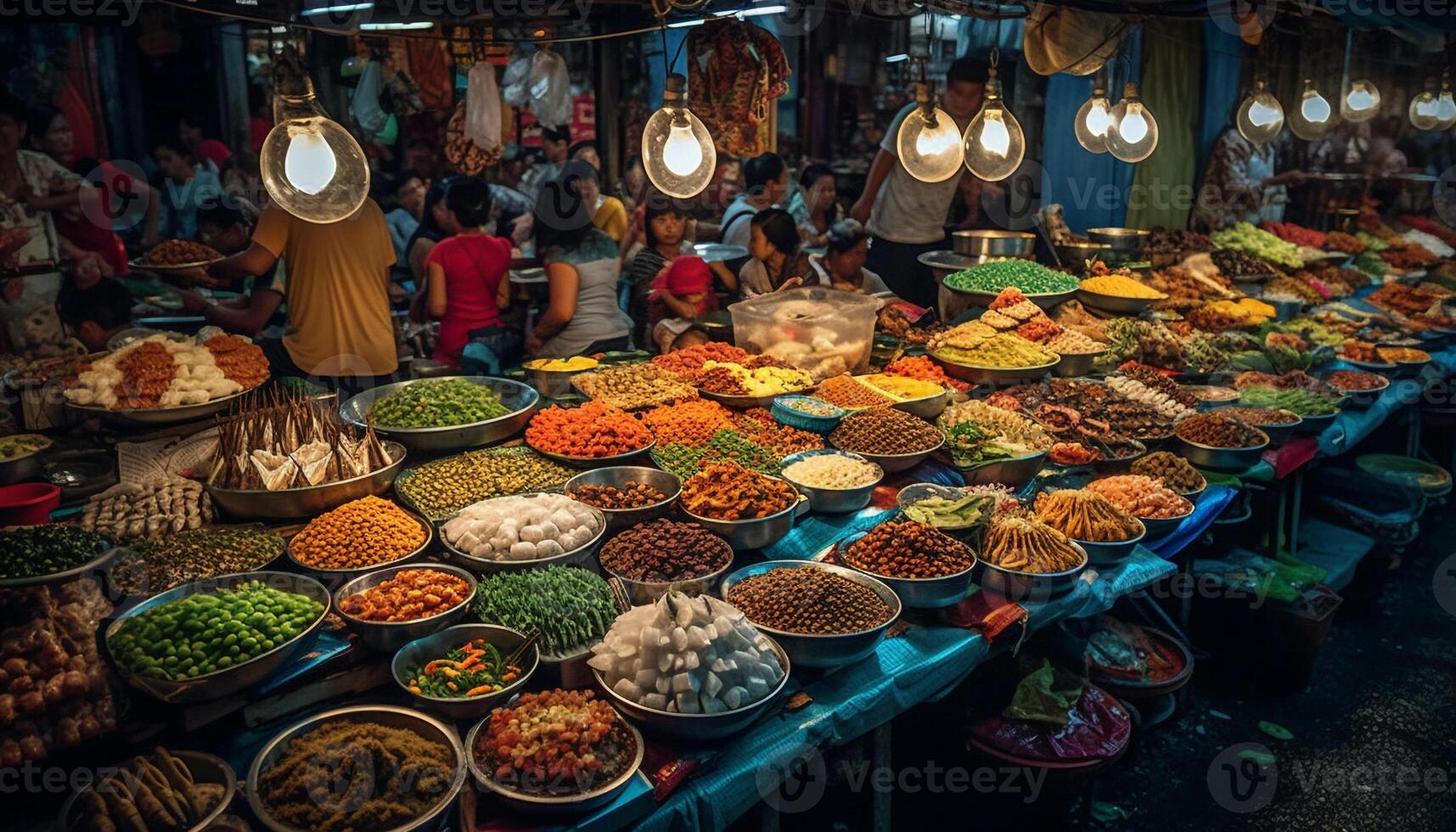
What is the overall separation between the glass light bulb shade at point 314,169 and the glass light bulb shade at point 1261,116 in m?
7.42

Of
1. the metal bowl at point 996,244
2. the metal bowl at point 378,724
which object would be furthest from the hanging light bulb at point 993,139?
the metal bowl at point 378,724

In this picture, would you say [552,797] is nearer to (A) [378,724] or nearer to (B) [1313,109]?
(A) [378,724]

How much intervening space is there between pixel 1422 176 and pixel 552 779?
14.2 metres

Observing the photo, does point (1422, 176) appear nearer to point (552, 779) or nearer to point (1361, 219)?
point (1361, 219)

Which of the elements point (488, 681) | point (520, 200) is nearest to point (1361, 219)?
point (520, 200)

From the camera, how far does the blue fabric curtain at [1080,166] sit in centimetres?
840

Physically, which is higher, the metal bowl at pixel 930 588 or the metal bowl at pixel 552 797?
the metal bowl at pixel 930 588

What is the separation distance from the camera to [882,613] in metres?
3.04

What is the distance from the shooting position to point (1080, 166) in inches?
344

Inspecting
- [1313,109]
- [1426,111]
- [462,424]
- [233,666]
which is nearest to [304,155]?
[462,424]

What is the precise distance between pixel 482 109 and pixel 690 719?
5426 mm

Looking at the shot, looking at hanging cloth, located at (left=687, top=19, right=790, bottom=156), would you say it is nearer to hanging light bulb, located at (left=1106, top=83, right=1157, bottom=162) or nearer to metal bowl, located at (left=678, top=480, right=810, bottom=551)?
hanging light bulb, located at (left=1106, top=83, right=1157, bottom=162)

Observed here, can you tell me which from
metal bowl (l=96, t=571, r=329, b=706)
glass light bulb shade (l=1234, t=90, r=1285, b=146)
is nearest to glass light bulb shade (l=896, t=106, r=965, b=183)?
metal bowl (l=96, t=571, r=329, b=706)

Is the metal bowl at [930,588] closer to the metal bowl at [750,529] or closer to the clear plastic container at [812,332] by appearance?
the metal bowl at [750,529]
